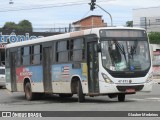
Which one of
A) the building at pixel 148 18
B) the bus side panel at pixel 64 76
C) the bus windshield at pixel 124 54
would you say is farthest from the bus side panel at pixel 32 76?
the building at pixel 148 18

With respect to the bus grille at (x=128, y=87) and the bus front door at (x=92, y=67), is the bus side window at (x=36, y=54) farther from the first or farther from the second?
the bus grille at (x=128, y=87)

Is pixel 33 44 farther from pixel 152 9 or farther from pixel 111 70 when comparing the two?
pixel 152 9

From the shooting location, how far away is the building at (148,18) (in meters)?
108

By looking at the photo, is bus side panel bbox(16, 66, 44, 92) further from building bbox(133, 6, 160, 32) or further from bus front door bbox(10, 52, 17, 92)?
building bbox(133, 6, 160, 32)

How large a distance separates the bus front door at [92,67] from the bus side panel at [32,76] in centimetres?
406

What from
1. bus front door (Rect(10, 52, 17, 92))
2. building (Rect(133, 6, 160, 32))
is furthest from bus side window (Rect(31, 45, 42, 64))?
building (Rect(133, 6, 160, 32))

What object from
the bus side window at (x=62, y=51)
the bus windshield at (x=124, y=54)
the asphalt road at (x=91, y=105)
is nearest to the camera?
the asphalt road at (x=91, y=105)

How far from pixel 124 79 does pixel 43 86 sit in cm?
511

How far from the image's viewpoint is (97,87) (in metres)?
19.1

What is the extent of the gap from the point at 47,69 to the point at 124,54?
15.3 feet

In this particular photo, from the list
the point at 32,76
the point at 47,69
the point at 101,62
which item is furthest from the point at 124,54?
the point at 32,76

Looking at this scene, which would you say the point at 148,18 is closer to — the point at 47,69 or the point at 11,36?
the point at 11,36

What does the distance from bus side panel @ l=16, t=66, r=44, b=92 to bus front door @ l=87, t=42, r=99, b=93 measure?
4.06 meters

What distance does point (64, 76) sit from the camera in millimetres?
21094
